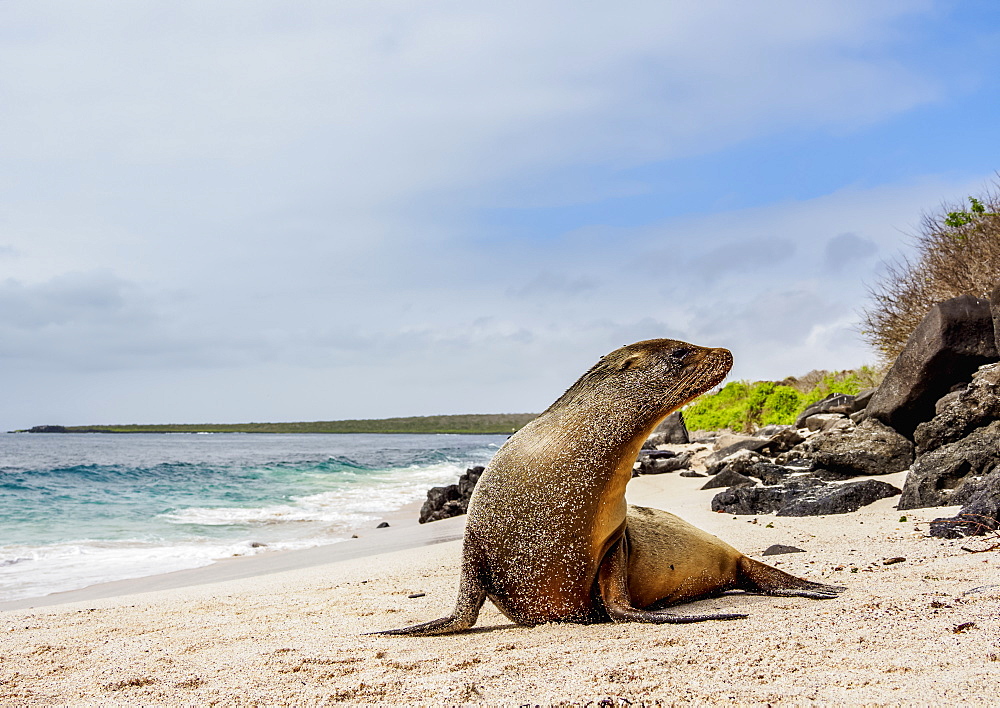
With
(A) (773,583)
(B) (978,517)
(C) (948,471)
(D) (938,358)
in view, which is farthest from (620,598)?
(D) (938,358)

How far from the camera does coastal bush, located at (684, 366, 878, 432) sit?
31297 mm

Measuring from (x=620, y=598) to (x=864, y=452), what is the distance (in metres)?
8.55

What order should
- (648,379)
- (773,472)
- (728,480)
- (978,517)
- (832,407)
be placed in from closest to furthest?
(648,379)
(978,517)
(773,472)
(728,480)
(832,407)

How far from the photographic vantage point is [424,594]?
6148 mm

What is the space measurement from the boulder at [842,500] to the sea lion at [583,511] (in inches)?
196

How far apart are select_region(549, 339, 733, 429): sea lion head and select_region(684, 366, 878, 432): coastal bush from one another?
2356 cm

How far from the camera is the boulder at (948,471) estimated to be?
320 inches

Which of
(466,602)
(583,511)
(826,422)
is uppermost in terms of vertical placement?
(826,422)

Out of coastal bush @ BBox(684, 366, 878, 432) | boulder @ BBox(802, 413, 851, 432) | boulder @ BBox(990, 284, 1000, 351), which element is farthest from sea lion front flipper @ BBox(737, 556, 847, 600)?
coastal bush @ BBox(684, 366, 878, 432)

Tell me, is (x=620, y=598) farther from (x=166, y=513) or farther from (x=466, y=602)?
(x=166, y=513)

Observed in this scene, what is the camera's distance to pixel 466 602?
424 cm

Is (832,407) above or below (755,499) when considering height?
above

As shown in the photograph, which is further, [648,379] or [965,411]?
[965,411]

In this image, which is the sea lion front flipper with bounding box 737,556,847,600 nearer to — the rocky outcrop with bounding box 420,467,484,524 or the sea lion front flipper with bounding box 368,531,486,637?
the sea lion front flipper with bounding box 368,531,486,637
